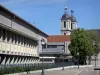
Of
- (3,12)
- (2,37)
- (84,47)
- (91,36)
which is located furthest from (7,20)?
(91,36)

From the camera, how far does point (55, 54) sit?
395 feet

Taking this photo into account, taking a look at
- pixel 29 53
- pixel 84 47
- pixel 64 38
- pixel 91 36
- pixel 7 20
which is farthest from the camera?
pixel 64 38

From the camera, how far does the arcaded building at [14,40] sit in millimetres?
55662

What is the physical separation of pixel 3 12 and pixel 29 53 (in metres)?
23.2

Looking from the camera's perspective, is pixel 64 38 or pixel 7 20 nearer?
pixel 7 20

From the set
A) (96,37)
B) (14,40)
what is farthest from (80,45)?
(14,40)

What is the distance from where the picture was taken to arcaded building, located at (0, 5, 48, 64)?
5566 cm

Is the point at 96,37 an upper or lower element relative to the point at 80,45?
upper

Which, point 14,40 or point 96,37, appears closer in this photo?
point 14,40

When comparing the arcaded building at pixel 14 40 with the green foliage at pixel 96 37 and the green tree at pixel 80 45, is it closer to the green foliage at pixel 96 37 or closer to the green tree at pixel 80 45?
the green foliage at pixel 96 37

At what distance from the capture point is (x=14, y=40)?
213 ft

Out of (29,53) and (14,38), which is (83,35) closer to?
(29,53)

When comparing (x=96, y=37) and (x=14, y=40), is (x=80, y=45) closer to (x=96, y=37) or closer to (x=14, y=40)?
(x=96, y=37)

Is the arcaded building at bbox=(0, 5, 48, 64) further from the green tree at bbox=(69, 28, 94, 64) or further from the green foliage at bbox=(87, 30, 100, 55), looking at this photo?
the green tree at bbox=(69, 28, 94, 64)
